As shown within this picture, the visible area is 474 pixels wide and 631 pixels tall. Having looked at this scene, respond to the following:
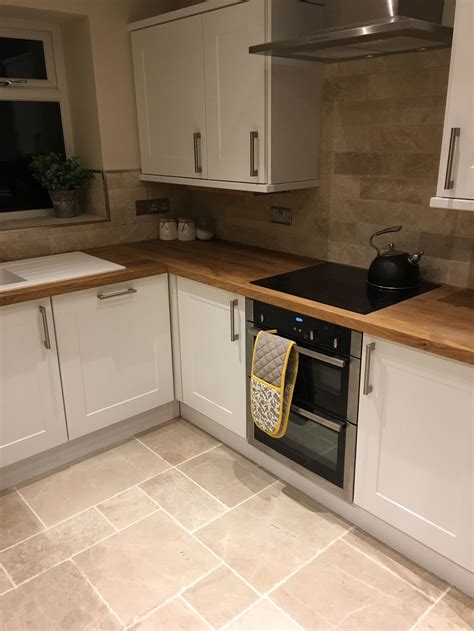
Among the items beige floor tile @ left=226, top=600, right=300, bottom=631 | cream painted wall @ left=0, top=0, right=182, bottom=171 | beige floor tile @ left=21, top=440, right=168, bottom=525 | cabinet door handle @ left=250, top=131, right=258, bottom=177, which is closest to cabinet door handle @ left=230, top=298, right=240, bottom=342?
cabinet door handle @ left=250, top=131, right=258, bottom=177

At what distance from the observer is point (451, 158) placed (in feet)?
5.55

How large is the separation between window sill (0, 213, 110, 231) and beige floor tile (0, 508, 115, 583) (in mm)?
1459

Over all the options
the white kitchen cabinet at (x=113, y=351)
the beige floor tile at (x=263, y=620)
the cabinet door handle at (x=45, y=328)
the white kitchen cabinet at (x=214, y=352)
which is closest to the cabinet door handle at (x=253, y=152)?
the white kitchen cabinet at (x=214, y=352)

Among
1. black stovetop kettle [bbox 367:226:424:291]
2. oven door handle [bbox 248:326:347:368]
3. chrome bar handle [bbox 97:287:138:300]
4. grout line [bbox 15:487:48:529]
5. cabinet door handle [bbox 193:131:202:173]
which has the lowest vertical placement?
grout line [bbox 15:487:48:529]

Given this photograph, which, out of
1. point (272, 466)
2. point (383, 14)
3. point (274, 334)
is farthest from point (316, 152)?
point (272, 466)

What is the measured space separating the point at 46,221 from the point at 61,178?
25 cm

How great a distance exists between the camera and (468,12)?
1549 mm

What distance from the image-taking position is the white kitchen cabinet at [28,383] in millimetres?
2178

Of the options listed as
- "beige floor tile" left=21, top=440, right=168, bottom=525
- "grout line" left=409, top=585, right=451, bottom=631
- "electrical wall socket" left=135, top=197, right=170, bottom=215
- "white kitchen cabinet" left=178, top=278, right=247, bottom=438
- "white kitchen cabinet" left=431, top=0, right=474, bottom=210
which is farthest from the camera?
"electrical wall socket" left=135, top=197, right=170, bottom=215

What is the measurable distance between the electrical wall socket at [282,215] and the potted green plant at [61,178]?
3.53 ft

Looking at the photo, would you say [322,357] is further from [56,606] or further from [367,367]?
[56,606]

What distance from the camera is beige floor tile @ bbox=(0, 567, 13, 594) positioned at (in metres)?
1.83

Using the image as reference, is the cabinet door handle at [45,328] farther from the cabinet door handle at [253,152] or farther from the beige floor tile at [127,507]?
the cabinet door handle at [253,152]

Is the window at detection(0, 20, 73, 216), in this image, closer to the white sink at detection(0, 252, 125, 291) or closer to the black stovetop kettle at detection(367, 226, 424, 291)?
the white sink at detection(0, 252, 125, 291)
